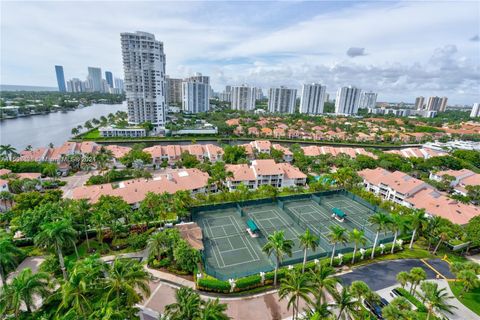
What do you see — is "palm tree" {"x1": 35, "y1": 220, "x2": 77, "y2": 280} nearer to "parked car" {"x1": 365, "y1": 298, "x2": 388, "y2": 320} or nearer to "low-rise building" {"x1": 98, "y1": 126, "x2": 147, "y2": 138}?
"parked car" {"x1": 365, "y1": 298, "x2": 388, "y2": 320}

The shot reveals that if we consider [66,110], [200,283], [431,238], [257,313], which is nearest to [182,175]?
[200,283]

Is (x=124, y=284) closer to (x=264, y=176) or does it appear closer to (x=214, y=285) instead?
(x=214, y=285)

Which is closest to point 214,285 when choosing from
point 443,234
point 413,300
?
point 413,300

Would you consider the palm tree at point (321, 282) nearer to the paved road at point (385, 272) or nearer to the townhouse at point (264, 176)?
the paved road at point (385, 272)

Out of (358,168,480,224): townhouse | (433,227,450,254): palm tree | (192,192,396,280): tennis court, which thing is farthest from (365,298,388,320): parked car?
(358,168,480,224): townhouse

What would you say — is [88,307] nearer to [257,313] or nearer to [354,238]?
[257,313]

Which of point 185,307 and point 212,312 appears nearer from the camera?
point 212,312
